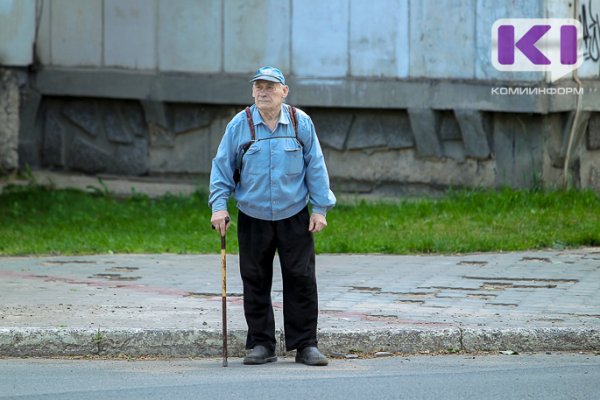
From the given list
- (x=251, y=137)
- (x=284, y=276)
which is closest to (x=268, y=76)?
(x=251, y=137)

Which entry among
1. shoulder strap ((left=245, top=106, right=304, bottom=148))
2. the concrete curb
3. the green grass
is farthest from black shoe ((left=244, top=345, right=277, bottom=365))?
the green grass

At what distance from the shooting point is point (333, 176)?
16281 millimetres

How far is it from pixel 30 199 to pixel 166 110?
233 cm

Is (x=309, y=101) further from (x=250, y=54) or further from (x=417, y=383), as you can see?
(x=417, y=383)

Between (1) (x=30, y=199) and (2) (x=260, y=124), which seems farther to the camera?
(1) (x=30, y=199)

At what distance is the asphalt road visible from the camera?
703 centimetres

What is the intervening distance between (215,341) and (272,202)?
3.61ft

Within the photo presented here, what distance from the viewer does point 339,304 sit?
953cm

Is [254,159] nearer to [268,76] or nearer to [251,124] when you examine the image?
[251,124]

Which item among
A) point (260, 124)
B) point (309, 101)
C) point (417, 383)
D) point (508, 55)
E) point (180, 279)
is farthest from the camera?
point (309, 101)

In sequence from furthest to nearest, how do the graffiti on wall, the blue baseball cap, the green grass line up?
the graffiti on wall → the green grass → the blue baseball cap

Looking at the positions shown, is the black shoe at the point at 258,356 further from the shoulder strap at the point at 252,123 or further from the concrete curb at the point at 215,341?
the shoulder strap at the point at 252,123

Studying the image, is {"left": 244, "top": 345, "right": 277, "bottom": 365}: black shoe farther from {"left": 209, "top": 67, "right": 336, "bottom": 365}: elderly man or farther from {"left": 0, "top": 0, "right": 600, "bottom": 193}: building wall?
{"left": 0, "top": 0, "right": 600, "bottom": 193}: building wall

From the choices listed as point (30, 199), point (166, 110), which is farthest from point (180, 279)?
point (166, 110)
